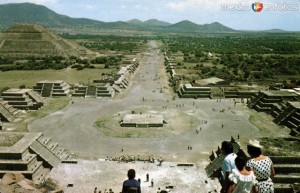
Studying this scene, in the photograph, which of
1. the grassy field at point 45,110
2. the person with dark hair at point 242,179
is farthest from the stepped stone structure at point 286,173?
the grassy field at point 45,110

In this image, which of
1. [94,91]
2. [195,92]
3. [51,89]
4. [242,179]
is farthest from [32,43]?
[242,179]

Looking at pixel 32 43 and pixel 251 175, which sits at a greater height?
pixel 251 175

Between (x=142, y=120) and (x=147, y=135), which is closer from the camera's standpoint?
(x=147, y=135)

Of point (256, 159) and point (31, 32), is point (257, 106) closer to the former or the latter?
point (256, 159)

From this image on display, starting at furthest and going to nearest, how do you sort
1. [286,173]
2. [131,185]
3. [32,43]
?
[32,43] < [286,173] < [131,185]

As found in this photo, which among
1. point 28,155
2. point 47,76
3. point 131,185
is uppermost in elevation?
point 131,185

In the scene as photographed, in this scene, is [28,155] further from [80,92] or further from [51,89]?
[51,89]

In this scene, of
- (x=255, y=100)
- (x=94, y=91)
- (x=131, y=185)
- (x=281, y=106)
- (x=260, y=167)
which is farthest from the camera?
(x=94, y=91)
